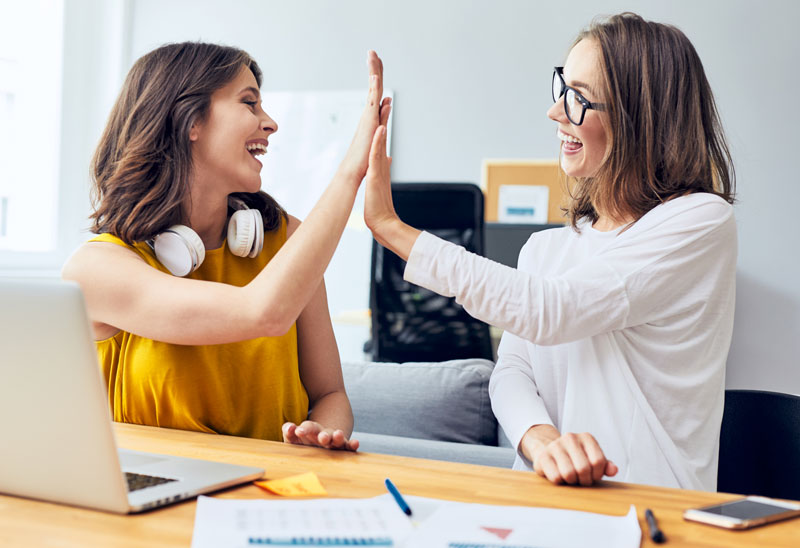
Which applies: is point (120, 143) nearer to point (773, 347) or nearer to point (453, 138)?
point (453, 138)

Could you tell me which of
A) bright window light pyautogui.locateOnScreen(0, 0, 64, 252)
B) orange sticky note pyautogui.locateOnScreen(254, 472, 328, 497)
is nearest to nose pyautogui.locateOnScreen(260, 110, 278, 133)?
orange sticky note pyautogui.locateOnScreen(254, 472, 328, 497)

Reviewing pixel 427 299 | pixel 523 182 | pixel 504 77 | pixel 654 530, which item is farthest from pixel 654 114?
pixel 504 77

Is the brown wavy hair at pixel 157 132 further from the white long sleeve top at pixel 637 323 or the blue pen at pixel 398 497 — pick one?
the blue pen at pixel 398 497

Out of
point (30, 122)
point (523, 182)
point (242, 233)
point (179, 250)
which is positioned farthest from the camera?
point (30, 122)

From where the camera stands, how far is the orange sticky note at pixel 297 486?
88 cm

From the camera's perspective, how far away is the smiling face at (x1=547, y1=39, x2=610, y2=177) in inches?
50.9

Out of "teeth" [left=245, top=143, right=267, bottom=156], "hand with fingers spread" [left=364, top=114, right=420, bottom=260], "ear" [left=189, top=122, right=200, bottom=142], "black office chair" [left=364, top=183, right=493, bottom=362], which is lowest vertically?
"black office chair" [left=364, top=183, right=493, bottom=362]

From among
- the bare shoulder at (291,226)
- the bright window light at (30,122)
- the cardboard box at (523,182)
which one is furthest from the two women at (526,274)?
the bright window light at (30,122)

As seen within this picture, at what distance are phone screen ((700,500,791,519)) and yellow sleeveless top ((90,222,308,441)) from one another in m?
0.84

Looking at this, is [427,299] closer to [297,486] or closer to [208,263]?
[208,263]

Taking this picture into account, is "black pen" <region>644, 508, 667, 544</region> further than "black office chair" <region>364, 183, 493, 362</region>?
No

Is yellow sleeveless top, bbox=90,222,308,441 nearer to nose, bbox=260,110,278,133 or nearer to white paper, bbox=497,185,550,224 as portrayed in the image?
nose, bbox=260,110,278,133

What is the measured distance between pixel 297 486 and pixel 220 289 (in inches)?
15.8

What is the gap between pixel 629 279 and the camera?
1.13m
